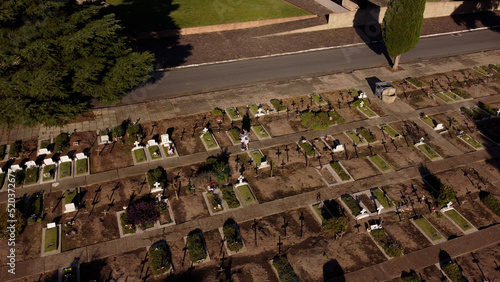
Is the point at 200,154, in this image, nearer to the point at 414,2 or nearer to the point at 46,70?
the point at 46,70

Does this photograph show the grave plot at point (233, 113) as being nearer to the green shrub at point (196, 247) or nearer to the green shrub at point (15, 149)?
the green shrub at point (196, 247)

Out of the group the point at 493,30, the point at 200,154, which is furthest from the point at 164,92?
the point at 493,30

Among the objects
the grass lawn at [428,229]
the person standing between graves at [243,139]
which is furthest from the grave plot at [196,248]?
the grass lawn at [428,229]

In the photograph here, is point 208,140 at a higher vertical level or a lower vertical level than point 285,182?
higher

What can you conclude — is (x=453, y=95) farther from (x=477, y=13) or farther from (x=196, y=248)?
(x=196, y=248)

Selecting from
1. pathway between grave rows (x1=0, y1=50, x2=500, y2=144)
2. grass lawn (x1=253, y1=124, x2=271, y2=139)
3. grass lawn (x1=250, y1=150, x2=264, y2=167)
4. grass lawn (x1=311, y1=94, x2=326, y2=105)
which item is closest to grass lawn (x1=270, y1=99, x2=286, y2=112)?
pathway between grave rows (x1=0, y1=50, x2=500, y2=144)

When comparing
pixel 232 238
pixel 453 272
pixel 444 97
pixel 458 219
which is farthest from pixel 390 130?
pixel 232 238
